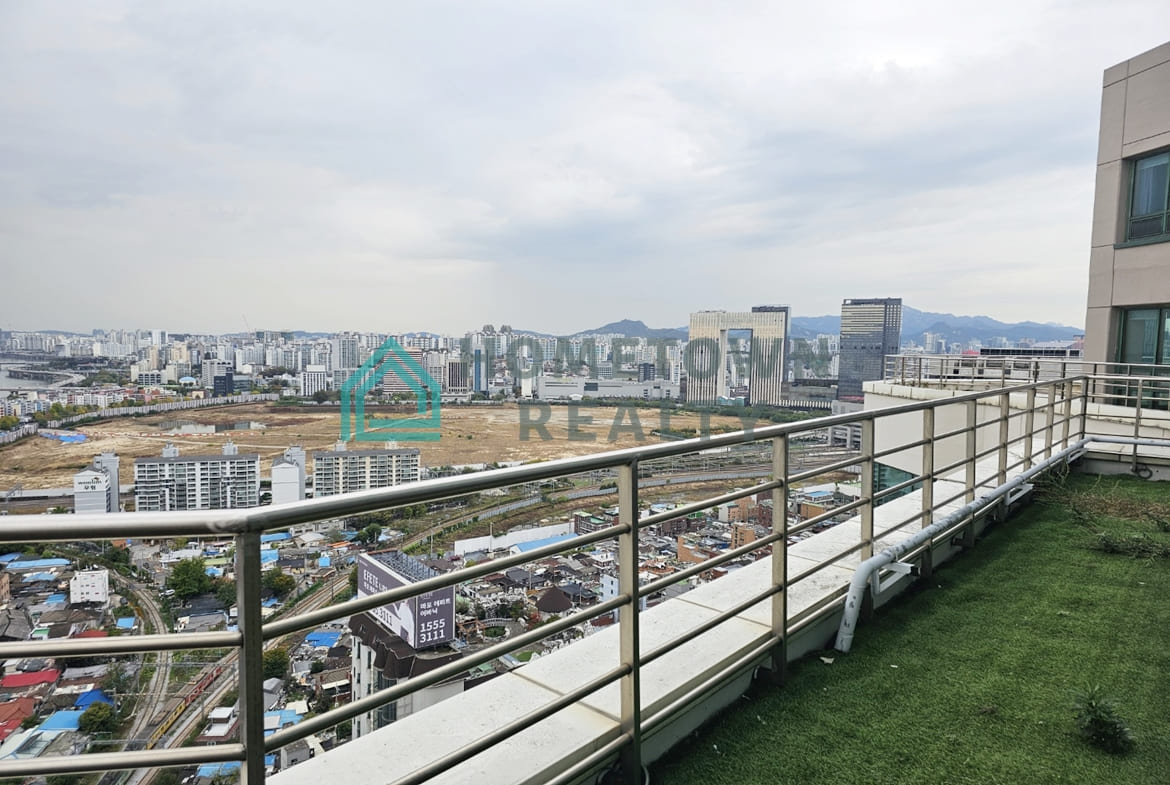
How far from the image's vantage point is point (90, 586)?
5.04ft

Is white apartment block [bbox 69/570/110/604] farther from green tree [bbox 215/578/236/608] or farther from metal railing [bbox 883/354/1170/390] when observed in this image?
metal railing [bbox 883/354/1170/390]

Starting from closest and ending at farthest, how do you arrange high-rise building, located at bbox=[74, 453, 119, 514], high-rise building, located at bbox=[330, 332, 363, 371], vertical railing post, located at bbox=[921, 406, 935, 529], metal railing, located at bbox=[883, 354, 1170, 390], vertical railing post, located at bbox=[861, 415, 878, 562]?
vertical railing post, located at bbox=[861, 415, 878, 562]
vertical railing post, located at bbox=[921, 406, 935, 529]
high-rise building, located at bbox=[74, 453, 119, 514]
metal railing, located at bbox=[883, 354, 1170, 390]
high-rise building, located at bbox=[330, 332, 363, 371]

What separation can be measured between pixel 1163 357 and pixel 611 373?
605 inches

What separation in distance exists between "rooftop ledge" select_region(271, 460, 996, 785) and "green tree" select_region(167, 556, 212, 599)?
2.04ft

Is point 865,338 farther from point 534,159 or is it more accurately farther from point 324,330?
point 534,159

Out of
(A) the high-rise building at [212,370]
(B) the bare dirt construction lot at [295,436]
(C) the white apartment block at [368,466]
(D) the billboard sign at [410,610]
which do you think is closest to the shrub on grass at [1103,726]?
(D) the billboard sign at [410,610]

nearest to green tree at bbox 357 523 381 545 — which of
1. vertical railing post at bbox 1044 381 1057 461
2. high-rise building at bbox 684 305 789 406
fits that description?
vertical railing post at bbox 1044 381 1057 461

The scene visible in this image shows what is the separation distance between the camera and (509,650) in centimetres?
162

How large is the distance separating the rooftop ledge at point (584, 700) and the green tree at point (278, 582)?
0.56 metres

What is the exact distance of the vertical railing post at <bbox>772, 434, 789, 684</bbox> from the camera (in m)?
2.57

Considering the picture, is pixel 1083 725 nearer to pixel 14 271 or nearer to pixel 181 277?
pixel 14 271

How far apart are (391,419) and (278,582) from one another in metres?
31.7

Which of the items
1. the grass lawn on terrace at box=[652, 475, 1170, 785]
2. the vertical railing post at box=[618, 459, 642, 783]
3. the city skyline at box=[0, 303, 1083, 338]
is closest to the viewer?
the vertical railing post at box=[618, 459, 642, 783]

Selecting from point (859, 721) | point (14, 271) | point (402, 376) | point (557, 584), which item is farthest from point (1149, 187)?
point (14, 271)
